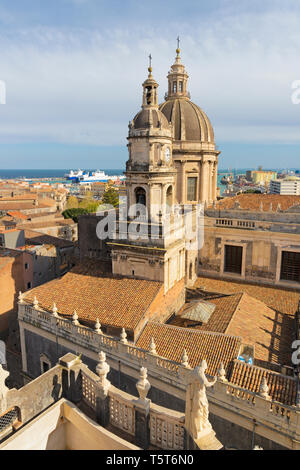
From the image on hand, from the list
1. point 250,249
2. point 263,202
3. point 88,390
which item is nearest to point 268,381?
point 88,390

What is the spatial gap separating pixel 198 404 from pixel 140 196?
1915cm

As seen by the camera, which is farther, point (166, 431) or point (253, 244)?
point (253, 244)

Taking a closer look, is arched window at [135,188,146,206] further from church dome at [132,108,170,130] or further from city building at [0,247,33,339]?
city building at [0,247,33,339]

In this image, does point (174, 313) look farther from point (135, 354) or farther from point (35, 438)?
point (35, 438)

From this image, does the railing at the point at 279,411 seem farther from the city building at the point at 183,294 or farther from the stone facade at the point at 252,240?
the stone facade at the point at 252,240

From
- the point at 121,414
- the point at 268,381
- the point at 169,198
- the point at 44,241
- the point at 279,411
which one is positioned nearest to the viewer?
the point at 121,414

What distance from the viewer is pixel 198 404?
8641mm

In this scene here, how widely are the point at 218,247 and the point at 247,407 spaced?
16464mm

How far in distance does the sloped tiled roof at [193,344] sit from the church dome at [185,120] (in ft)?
63.6

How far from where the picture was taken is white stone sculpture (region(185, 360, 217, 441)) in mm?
8586

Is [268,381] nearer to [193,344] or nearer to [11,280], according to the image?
[193,344]

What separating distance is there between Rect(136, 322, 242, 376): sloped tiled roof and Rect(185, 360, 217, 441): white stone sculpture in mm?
8756

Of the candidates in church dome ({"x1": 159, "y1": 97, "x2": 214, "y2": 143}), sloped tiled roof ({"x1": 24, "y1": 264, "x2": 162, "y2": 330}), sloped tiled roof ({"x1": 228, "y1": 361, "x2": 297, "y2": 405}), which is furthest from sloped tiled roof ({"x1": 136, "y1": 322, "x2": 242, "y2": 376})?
church dome ({"x1": 159, "y1": 97, "x2": 214, "y2": 143})
